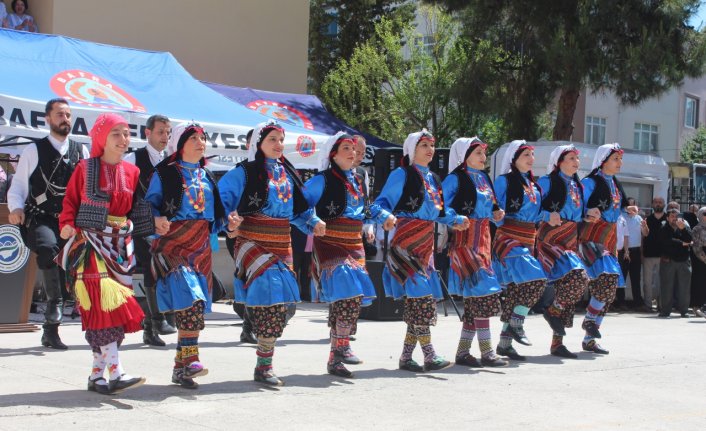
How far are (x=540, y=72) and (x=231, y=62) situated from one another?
6990mm

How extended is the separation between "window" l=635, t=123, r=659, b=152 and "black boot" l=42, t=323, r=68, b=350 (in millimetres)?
36156

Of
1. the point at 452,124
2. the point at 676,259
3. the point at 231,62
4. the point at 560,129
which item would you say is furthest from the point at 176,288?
the point at 452,124

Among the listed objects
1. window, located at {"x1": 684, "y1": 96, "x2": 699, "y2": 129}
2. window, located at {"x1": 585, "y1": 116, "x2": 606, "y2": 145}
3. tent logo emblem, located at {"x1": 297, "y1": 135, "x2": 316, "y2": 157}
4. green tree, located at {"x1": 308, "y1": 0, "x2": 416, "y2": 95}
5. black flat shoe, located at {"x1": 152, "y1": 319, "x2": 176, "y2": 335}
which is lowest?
black flat shoe, located at {"x1": 152, "y1": 319, "x2": 176, "y2": 335}

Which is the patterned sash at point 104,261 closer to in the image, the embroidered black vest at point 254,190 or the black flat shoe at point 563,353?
the embroidered black vest at point 254,190

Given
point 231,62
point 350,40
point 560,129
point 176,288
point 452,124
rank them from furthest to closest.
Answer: point 350,40
point 452,124
point 560,129
point 231,62
point 176,288

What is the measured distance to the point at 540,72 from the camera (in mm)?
21719

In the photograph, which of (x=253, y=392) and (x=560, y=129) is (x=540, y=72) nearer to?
(x=560, y=129)

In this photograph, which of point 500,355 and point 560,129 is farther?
point 560,129

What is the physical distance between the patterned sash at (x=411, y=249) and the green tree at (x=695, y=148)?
34318mm

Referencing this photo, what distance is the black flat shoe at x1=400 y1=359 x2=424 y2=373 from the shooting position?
8000 millimetres

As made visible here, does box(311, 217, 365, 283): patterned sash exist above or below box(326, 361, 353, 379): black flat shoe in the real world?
above

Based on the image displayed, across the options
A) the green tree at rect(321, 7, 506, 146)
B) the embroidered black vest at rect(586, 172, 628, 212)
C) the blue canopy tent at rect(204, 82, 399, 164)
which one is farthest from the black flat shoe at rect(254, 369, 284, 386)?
the green tree at rect(321, 7, 506, 146)

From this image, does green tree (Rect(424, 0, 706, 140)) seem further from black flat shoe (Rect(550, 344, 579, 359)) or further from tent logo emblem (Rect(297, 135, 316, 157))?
black flat shoe (Rect(550, 344, 579, 359))

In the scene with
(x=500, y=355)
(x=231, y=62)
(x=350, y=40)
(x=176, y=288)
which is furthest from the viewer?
(x=350, y=40)
